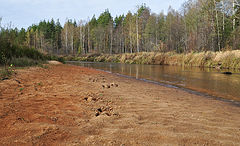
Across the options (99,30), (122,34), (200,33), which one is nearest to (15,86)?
(200,33)

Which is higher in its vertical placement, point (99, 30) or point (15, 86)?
point (99, 30)

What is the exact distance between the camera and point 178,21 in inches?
1510

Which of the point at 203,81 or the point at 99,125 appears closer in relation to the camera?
the point at 99,125

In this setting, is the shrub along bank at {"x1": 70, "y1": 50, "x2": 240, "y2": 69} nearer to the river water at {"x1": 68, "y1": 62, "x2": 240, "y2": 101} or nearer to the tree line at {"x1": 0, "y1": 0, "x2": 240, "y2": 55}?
the tree line at {"x1": 0, "y1": 0, "x2": 240, "y2": 55}

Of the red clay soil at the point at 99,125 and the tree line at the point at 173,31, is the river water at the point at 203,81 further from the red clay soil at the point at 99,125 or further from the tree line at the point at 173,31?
the tree line at the point at 173,31

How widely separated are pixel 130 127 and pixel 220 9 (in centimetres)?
3165

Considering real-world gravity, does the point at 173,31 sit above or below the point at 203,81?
above

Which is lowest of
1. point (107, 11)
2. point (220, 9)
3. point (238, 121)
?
point (238, 121)

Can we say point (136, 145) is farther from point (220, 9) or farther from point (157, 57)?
point (220, 9)

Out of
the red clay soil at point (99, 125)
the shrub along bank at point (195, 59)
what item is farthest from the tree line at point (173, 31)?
the red clay soil at point (99, 125)

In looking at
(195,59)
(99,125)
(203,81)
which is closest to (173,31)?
(195,59)

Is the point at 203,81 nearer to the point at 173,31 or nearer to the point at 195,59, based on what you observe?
the point at 195,59

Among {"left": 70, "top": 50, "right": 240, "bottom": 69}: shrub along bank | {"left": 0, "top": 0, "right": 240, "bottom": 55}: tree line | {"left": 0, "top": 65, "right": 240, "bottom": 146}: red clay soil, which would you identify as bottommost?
{"left": 0, "top": 65, "right": 240, "bottom": 146}: red clay soil

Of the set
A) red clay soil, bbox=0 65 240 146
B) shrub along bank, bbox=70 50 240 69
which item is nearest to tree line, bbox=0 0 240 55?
shrub along bank, bbox=70 50 240 69
